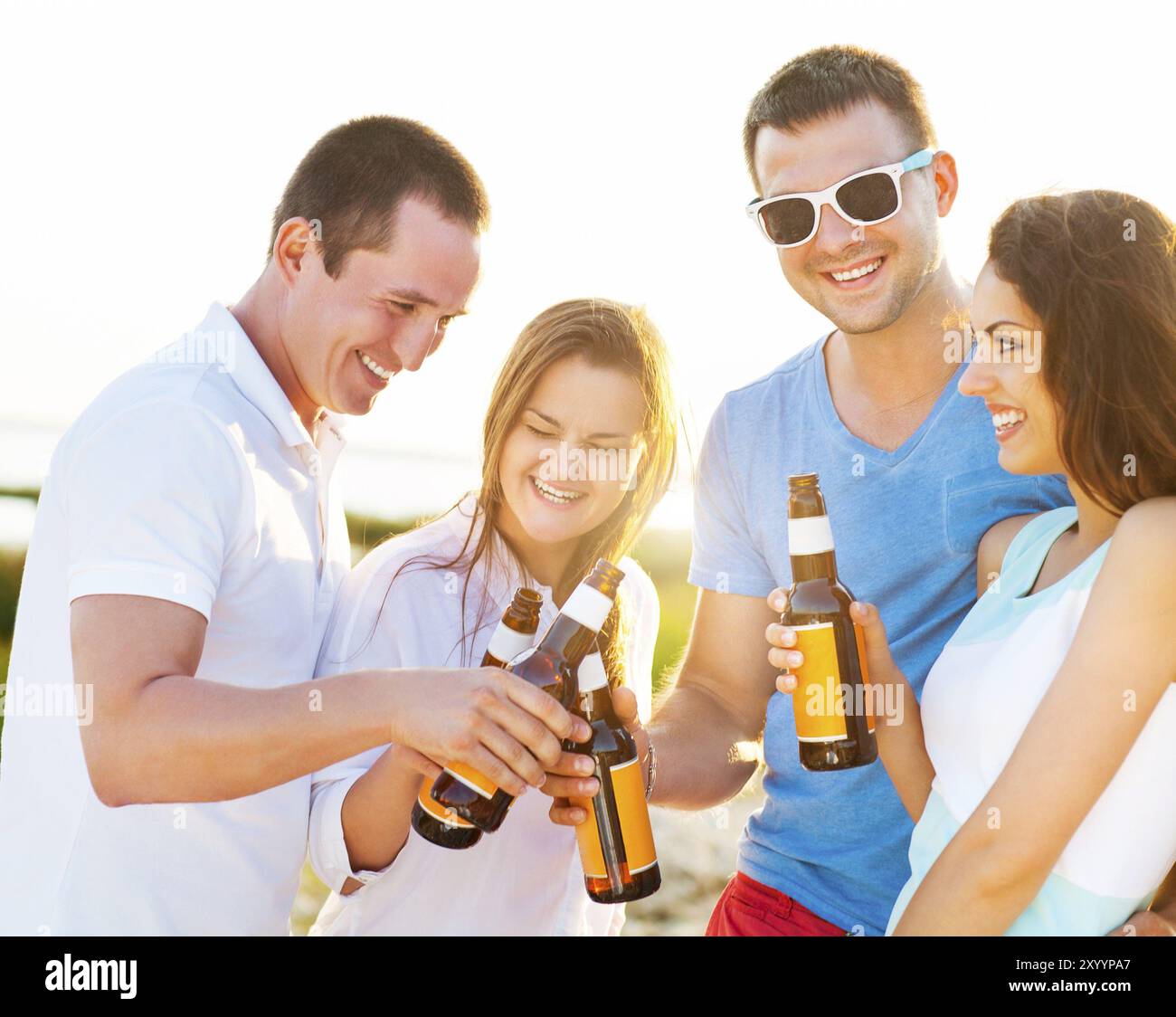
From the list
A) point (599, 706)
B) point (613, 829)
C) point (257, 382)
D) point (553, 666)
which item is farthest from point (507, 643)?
point (257, 382)

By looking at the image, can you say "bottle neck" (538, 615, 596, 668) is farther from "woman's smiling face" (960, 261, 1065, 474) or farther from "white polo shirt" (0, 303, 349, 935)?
"woman's smiling face" (960, 261, 1065, 474)

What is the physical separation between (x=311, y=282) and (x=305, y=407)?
32 centimetres

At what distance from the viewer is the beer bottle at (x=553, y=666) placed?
2.19m

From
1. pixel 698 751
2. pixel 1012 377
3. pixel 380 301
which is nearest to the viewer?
pixel 1012 377

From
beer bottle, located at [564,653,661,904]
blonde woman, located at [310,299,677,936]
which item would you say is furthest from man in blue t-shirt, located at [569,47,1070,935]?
beer bottle, located at [564,653,661,904]

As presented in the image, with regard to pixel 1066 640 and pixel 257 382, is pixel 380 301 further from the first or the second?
pixel 1066 640

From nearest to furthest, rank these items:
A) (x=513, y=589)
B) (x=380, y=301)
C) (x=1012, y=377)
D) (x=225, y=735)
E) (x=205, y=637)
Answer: (x=225, y=735), (x=1012, y=377), (x=205, y=637), (x=380, y=301), (x=513, y=589)

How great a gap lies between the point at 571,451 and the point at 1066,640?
49.7 inches

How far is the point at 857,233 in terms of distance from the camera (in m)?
2.95

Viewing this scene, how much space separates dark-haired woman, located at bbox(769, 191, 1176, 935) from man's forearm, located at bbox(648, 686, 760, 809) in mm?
691

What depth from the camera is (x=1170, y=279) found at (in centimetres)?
212

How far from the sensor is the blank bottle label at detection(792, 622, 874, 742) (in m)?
2.24
